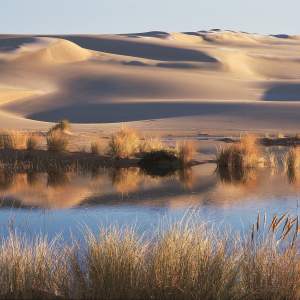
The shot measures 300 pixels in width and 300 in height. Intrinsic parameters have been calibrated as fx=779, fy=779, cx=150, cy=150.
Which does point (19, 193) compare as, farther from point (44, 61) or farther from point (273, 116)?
point (44, 61)

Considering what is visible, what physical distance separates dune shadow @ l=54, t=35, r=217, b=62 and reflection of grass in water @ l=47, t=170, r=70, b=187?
8548cm

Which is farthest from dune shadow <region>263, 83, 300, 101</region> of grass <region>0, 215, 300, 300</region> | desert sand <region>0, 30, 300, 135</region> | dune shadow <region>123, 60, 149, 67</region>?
grass <region>0, 215, 300, 300</region>

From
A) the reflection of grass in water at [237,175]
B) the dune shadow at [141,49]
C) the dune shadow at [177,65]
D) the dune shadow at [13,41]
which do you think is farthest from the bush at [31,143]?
the dune shadow at [141,49]

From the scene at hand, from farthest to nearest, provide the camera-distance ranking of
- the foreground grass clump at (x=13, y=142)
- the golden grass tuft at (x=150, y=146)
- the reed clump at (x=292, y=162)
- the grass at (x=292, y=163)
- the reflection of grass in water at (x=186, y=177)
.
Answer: the foreground grass clump at (x=13, y=142) → the golden grass tuft at (x=150, y=146) → the reed clump at (x=292, y=162) → the grass at (x=292, y=163) → the reflection of grass in water at (x=186, y=177)

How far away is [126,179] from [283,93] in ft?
185

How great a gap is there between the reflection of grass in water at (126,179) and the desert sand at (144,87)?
59.0 ft

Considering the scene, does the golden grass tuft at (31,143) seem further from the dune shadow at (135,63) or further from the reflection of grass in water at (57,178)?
the dune shadow at (135,63)

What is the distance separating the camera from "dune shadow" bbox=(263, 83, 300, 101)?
227 ft

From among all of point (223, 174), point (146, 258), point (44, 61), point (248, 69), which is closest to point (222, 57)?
point (248, 69)

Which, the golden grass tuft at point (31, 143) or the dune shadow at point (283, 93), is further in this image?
the dune shadow at point (283, 93)

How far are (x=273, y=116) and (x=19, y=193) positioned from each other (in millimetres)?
31748

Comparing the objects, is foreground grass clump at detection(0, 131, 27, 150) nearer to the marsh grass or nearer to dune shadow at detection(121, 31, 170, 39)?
the marsh grass

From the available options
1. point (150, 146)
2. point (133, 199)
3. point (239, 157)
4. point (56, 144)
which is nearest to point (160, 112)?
point (150, 146)

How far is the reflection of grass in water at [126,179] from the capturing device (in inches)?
653
